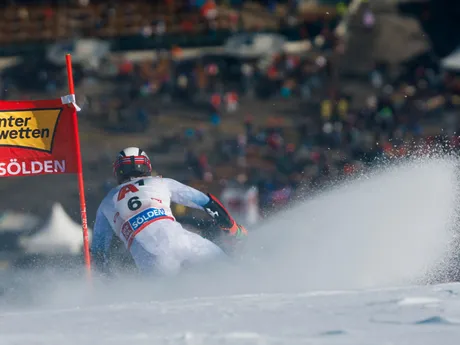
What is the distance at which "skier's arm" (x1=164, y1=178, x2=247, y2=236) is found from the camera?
30.3 ft

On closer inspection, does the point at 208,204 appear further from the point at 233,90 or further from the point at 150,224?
the point at 233,90

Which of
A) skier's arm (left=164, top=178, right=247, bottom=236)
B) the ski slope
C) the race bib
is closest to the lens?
the ski slope

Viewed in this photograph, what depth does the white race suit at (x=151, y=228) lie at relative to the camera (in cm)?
874

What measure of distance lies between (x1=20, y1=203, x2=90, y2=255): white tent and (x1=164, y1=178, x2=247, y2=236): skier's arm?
249 inches

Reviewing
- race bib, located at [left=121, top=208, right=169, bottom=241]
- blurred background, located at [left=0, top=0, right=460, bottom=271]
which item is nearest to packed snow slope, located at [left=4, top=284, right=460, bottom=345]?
race bib, located at [left=121, top=208, right=169, bottom=241]

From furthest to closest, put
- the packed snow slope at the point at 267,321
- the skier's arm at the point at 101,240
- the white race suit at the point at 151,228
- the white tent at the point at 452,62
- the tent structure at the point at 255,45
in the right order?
the tent structure at the point at 255,45 → the white tent at the point at 452,62 → the skier's arm at the point at 101,240 → the white race suit at the point at 151,228 → the packed snow slope at the point at 267,321

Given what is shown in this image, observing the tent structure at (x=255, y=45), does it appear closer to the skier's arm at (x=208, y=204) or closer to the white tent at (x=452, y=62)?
the white tent at (x=452, y=62)

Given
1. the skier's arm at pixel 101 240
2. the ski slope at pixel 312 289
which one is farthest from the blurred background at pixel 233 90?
the skier's arm at pixel 101 240

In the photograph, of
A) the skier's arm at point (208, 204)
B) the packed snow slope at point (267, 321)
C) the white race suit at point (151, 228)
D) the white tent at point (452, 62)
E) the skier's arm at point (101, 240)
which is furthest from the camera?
the white tent at point (452, 62)

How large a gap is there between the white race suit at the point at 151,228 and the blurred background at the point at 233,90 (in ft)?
21.6

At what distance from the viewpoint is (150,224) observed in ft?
29.0

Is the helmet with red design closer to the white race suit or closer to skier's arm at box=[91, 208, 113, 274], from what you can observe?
the white race suit

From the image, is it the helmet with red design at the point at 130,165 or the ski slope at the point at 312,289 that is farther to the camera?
the helmet with red design at the point at 130,165

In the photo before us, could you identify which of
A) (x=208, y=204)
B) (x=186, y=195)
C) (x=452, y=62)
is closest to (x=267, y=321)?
(x=208, y=204)
